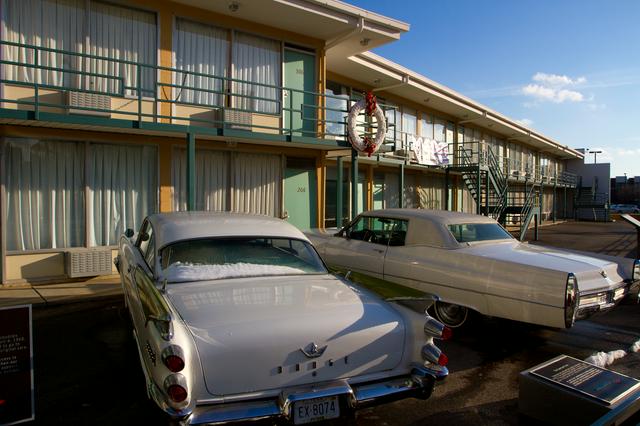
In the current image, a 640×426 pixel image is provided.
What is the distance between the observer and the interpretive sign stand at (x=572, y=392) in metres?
3.23

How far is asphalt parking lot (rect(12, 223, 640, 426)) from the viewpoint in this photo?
3.71 meters

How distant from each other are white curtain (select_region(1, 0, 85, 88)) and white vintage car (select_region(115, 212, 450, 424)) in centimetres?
588


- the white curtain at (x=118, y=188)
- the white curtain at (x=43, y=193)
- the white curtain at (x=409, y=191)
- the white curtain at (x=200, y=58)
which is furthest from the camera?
the white curtain at (x=409, y=191)

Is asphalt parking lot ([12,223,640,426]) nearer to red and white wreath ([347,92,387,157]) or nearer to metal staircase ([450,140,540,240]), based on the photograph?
A: red and white wreath ([347,92,387,157])

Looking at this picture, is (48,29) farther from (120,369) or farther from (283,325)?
(283,325)

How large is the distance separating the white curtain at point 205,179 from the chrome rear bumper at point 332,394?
7821 mm

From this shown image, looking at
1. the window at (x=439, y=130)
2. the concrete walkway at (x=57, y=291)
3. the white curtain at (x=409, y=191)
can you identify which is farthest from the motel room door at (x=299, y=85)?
the window at (x=439, y=130)

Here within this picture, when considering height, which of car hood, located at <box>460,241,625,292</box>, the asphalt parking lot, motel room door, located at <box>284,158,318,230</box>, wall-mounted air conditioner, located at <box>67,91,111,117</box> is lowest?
the asphalt parking lot

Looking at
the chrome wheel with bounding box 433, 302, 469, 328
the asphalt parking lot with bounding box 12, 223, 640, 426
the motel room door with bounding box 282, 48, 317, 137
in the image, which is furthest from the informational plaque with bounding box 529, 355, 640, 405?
the motel room door with bounding box 282, 48, 317, 137

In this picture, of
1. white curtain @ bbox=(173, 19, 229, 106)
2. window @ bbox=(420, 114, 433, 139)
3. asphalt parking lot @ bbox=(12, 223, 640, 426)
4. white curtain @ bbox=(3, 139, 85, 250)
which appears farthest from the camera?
window @ bbox=(420, 114, 433, 139)

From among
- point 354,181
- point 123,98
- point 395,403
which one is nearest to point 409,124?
point 354,181

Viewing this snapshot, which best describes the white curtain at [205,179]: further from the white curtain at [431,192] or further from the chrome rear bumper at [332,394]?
the white curtain at [431,192]

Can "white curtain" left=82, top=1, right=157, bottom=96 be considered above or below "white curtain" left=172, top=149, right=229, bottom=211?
above

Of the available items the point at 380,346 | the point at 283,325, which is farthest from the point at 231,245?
the point at 380,346
